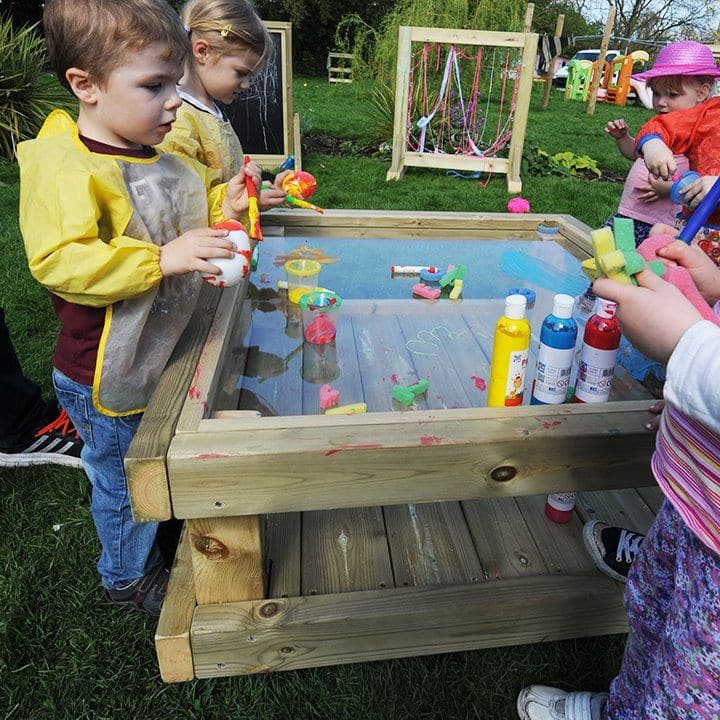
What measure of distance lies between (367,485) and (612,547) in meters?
0.77

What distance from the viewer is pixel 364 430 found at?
3.84 feet

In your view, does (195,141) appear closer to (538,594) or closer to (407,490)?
(407,490)

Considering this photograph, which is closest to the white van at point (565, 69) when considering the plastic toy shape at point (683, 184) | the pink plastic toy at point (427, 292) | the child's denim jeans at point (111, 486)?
the plastic toy shape at point (683, 184)

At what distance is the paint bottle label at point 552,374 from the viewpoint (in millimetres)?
1347

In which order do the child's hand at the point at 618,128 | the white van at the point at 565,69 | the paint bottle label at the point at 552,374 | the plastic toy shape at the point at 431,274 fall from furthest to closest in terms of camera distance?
the white van at the point at 565,69, the child's hand at the point at 618,128, the plastic toy shape at the point at 431,274, the paint bottle label at the point at 552,374

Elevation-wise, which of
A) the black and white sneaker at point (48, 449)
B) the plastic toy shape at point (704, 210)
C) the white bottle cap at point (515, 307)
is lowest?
the black and white sneaker at point (48, 449)

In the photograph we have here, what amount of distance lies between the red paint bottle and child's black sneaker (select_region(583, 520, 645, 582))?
0.43 metres

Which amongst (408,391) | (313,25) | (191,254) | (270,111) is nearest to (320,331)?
(408,391)

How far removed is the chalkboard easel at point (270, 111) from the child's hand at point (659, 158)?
370 centimetres

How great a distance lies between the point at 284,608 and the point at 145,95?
3.71 feet

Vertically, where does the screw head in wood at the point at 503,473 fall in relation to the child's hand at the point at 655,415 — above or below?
below

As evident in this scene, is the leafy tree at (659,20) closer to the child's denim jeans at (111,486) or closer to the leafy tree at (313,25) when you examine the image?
the leafy tree at (313,25)

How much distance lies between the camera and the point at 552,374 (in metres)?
1.36

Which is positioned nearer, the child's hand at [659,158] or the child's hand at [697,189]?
the child's hand at [697,189]
